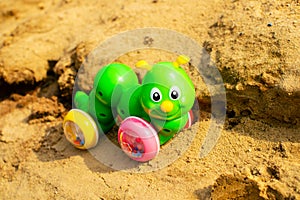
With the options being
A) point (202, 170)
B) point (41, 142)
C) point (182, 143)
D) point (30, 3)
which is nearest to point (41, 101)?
point (41, 142)

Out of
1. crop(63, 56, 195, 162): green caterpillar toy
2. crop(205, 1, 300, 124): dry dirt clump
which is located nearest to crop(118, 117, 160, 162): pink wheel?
crop(63, 56, 195, 162): green caterpillar toy

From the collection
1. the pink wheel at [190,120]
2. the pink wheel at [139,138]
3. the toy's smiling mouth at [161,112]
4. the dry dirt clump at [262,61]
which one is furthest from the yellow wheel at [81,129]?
the dry dirt clump at [262,61]

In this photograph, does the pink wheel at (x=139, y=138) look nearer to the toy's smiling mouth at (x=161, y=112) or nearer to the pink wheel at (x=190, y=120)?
the toy's smiling mouth at (x=161, y=112)

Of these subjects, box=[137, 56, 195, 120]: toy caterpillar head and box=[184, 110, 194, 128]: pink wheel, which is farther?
box=[184, 110, 194, 128]: pink wheel

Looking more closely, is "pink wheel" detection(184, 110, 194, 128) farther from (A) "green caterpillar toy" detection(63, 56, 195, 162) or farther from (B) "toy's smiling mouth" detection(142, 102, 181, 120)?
(B) "toy's smiling mouth" detection(142, 102, 181, 120)

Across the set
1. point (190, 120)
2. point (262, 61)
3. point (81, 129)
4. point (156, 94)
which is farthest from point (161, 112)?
point (262, 61)

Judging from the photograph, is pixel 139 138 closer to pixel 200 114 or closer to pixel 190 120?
pixel 190 120

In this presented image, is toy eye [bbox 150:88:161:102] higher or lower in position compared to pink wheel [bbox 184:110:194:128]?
higher
